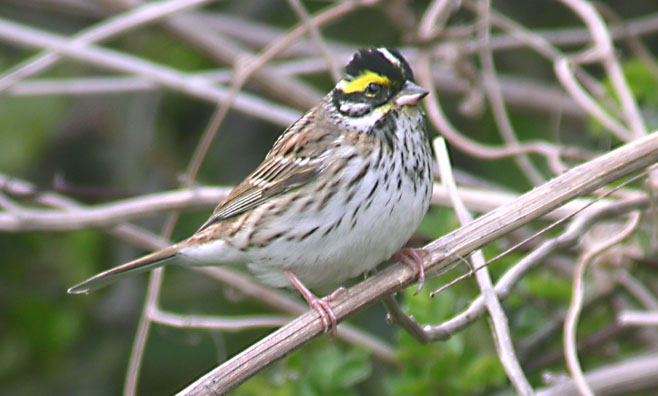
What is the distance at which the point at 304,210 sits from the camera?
2.59 meters

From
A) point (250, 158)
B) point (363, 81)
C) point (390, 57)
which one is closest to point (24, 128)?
point (250, 158)

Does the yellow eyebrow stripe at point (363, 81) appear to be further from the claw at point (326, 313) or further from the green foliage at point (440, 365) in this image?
the green foliage at point (440, 365)

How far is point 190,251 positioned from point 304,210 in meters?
0.44

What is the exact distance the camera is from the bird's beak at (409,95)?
242cm

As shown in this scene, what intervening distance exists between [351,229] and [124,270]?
2.27 feet

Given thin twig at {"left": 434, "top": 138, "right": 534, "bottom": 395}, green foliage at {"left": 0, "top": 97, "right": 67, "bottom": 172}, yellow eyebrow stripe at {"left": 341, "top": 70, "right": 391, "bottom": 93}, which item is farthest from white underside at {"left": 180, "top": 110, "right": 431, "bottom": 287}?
green foliage at {"left": 0, "top": 97, "right": 67, "bottom": 172}

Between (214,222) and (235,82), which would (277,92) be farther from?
(214,222)

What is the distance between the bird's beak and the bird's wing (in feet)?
0.84

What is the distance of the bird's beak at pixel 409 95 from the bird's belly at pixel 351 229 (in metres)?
0.19

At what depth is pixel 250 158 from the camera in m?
4.72

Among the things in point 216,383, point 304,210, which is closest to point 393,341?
point 304,210

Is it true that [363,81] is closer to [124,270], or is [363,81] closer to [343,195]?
[343,195]

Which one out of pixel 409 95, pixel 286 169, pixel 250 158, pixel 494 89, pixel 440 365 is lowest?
pixel 440 365

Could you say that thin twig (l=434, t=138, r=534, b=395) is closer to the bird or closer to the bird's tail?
the bird
